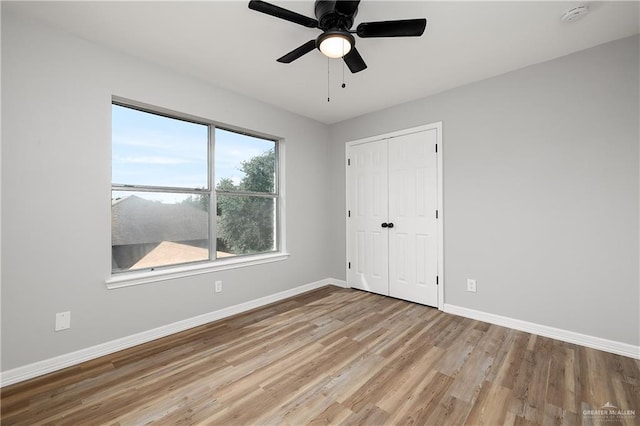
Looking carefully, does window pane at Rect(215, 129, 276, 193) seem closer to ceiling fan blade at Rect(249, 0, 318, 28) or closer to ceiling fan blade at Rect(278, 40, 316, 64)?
ceiling fan blade at Rect(278, 40, 316, 64)

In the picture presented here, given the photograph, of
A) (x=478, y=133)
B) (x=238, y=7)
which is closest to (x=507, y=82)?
(x=478, y=133)

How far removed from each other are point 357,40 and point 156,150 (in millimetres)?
2170

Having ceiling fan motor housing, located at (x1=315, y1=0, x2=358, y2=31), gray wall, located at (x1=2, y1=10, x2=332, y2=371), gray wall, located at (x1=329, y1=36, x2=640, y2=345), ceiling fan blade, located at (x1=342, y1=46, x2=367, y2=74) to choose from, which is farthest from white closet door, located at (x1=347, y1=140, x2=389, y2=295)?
gray wall, located at (x1=2, y1=10, x2=332, y2=371)

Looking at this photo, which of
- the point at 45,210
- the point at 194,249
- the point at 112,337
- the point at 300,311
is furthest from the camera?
the point at 300,311

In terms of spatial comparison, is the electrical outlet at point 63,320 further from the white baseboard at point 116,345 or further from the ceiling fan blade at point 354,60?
the ceiling fan blade at point 354,60

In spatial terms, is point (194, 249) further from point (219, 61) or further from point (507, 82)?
point (507, 82)

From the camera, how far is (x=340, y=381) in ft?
6.44

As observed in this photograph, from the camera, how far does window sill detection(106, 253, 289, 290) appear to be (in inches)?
95.3

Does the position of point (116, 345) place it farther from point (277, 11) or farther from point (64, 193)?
point (277, 11)

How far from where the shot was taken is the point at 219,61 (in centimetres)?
262

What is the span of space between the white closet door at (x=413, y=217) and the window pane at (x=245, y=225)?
1.68 metres

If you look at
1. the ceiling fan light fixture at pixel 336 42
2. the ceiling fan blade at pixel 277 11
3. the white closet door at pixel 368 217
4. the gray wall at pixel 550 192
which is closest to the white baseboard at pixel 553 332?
the gray wall at pixel 550 192

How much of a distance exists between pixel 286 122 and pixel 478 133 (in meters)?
2.39

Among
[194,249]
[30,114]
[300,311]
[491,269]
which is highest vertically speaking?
[30,114]
